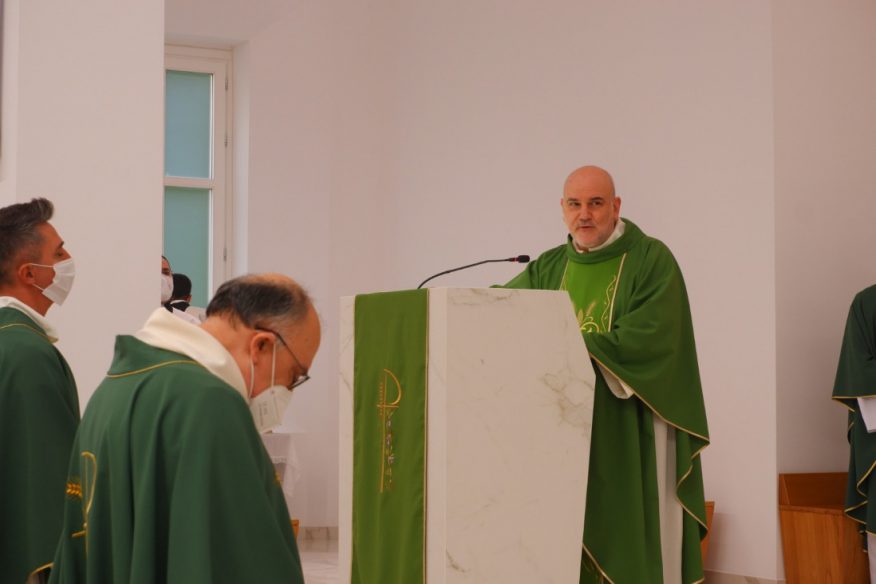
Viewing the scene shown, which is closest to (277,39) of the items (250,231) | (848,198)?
(250,231)

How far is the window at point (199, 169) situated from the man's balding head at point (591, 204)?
557cm

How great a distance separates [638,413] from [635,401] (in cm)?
A: 7

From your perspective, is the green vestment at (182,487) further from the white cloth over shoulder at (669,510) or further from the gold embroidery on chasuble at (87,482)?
the white cloth over shoulder at (669,510)

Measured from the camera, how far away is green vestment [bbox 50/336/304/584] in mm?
2061

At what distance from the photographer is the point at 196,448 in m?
2.06

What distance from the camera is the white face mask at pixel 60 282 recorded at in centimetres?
372

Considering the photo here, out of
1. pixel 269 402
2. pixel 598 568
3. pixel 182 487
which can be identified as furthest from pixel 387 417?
pixel 182 487

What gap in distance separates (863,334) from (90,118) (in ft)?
14.2

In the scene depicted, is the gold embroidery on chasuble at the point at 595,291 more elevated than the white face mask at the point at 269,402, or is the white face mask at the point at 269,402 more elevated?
the gold embroidery on chasuble at the point at 595,291

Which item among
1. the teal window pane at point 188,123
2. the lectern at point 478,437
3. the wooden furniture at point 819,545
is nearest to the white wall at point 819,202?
the wooden furniture at point 819,545

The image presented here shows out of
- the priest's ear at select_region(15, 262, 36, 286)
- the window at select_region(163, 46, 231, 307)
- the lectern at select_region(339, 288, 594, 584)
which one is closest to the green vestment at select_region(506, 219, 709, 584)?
the lectern at select_region(339, 288, 594, 584)

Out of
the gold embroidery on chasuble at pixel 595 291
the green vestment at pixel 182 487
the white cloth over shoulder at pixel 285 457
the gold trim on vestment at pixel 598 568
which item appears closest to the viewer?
the green vestment at pixel 182 487

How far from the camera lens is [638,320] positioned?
4559mm

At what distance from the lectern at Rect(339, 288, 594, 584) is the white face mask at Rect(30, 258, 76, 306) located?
3.43 feet
